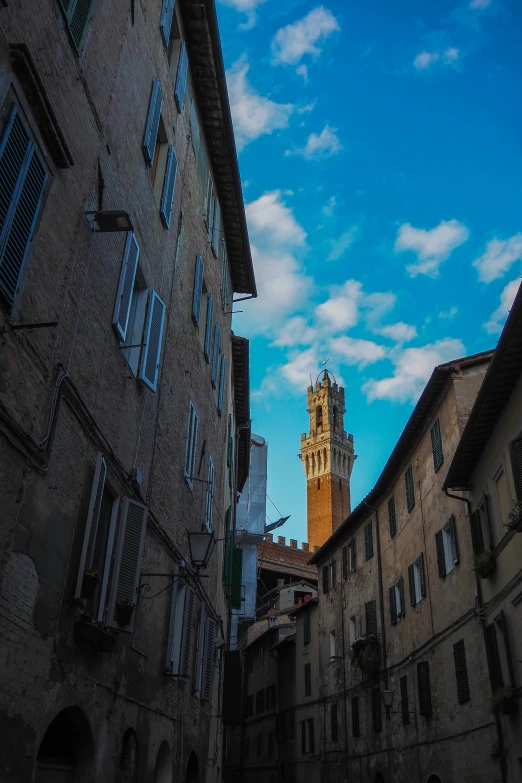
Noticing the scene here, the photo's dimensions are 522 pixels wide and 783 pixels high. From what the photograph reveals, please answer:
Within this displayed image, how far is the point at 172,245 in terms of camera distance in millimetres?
12242

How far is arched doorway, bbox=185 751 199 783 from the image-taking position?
545 inches

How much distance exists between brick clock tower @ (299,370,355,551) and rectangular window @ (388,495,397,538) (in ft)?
225

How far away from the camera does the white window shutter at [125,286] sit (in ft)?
28.8

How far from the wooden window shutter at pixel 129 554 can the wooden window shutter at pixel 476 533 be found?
9.15 m

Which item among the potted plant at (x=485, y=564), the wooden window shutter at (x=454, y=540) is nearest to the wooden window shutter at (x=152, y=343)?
the potted plant at (x=485, y=564)

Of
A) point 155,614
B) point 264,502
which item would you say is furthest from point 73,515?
point 264,502

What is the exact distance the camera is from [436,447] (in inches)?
767

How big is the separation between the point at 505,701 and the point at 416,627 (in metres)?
7.51

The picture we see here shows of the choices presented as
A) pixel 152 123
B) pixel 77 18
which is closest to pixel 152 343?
pixel 152 123

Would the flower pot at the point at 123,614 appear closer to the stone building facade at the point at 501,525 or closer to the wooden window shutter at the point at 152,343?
the wooden window shutter at the point at 152,343

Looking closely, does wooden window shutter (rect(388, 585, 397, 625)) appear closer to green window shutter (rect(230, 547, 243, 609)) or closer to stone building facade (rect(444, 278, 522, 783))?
green window shutter (rect(230, 547, 243, 609))

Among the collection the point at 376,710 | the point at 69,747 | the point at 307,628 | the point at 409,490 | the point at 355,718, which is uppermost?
the point at 409,490

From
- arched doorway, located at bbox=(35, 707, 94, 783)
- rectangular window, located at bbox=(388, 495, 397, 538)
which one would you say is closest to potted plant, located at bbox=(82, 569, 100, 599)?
arched doorway, located at bbox=(35, 707, 94, 783)

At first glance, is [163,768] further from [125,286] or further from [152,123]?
[152,123]
